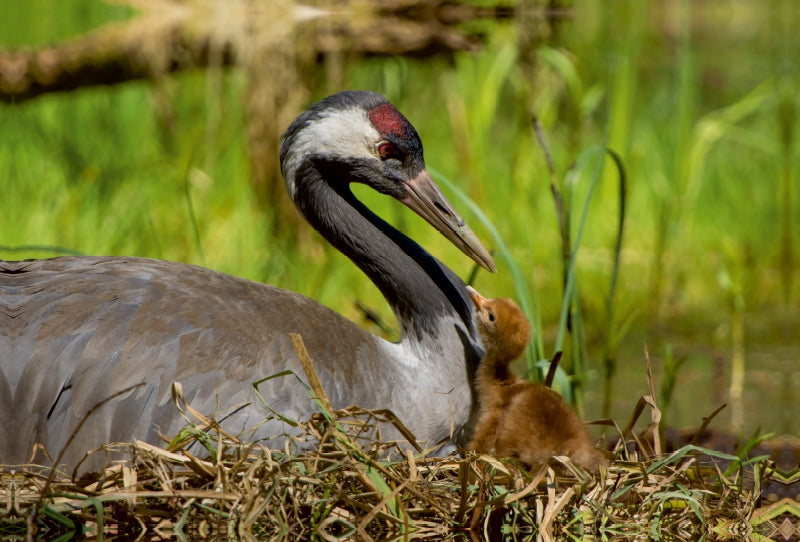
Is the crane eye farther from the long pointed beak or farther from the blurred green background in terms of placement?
the blurred green background

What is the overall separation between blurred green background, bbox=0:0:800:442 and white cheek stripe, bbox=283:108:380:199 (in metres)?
1.08

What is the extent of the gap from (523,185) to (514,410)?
313cm

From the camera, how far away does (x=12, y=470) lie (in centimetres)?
289

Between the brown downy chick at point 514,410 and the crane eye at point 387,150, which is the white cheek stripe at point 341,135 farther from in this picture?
the brown downy chick at point 514,410

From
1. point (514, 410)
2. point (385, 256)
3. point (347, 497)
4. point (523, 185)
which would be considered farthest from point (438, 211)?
point (523, 185)

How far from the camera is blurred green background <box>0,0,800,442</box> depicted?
5219 millimetres

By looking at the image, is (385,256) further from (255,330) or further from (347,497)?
(347,497)

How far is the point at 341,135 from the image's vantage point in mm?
3539

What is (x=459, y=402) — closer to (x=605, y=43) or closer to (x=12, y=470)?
(x=12, y=470)

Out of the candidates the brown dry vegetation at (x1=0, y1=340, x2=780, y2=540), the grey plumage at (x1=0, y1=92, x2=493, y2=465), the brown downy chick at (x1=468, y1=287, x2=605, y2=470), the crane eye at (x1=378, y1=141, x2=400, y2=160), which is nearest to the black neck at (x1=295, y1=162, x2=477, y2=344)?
the grey plumage at (x1=0, y1=92, x2=493, y2=465)

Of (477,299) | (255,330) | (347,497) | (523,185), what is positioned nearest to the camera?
(347,497)

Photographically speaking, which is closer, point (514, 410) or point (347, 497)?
point (347, 497)

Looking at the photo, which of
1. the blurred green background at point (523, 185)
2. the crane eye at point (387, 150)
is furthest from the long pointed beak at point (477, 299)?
the blurred green background at point (523, 185)

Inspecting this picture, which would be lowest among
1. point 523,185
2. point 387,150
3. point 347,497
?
point 523,185
